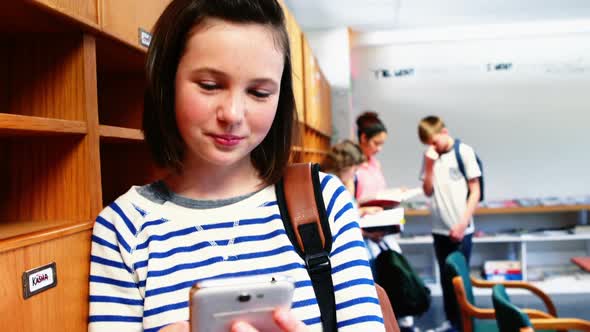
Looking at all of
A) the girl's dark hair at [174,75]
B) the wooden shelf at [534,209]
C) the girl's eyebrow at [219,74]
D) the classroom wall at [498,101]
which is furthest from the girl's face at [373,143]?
the girl's eyebrow at [219,74]

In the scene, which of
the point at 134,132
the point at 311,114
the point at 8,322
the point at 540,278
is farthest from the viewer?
the point at 540,278

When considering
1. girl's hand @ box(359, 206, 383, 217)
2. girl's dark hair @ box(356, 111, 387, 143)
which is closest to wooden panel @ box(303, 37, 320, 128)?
girl's dark hair @ box(356, 111, 387, 143)

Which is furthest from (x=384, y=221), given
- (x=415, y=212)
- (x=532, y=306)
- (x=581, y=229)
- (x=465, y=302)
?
(x=581, y=229)

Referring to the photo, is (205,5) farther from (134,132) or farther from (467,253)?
(467,253)

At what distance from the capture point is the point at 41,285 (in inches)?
35.3

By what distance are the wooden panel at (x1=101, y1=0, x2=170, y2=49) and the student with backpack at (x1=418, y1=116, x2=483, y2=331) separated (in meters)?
2.98

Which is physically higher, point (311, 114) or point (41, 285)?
point (311, 114)

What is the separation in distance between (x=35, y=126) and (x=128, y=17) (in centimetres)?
45

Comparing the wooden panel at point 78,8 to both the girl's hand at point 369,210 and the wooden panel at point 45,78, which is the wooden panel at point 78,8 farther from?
the girl's hand at point 369,210

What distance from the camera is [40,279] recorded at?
0.89m

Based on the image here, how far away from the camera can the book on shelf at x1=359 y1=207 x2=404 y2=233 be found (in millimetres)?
2699

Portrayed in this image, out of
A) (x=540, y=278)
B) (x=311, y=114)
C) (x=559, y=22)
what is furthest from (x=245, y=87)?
(x=559, y=22)

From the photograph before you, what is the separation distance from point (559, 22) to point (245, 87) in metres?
6.64

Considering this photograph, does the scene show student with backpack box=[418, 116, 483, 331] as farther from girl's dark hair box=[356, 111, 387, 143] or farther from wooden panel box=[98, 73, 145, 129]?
wooden panel box=[98, 73, 145, 129]
